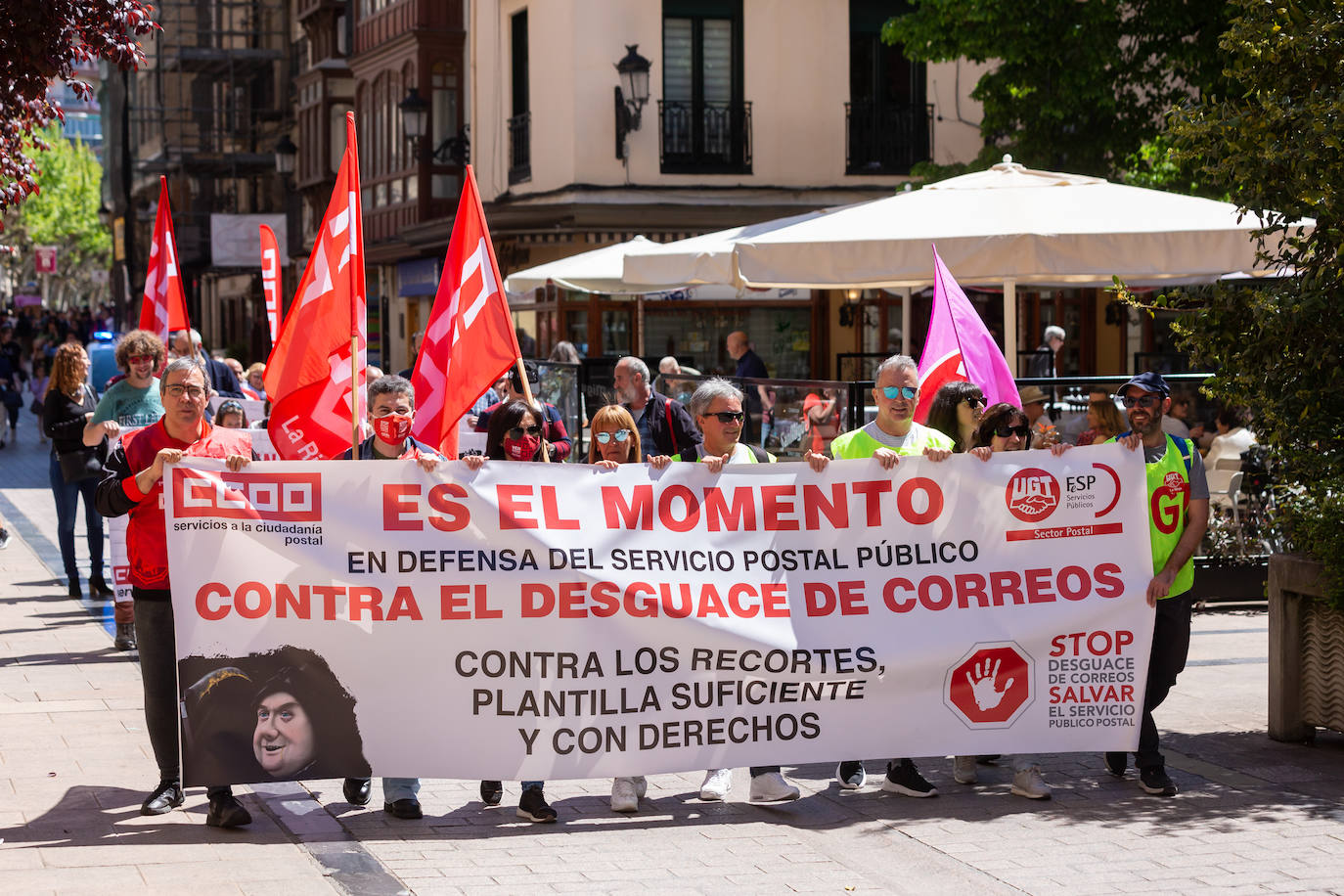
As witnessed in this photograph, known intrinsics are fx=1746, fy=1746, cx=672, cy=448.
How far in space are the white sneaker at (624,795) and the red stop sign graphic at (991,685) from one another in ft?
4.38

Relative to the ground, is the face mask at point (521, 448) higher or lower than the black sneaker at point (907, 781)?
higher

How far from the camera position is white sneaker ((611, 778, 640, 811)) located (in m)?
6.94

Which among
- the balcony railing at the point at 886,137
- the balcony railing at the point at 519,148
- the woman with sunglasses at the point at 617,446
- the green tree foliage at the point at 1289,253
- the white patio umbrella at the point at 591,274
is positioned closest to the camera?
the woman with sunglasses at the point at 617,446

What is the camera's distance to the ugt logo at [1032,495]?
Result: 7309 mm

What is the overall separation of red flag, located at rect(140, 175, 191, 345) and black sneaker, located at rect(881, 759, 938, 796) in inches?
310

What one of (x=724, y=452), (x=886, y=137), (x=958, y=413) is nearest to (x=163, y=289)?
A: (x=724, y=452)

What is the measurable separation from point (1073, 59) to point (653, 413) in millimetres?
10183

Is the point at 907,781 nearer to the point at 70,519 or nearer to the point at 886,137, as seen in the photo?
the point at 70,519

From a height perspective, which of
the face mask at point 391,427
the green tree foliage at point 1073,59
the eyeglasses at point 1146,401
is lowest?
the face mask at point 391,427

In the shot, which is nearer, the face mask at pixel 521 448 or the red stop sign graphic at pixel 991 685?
the red stop sign graphic at pixel 991 685

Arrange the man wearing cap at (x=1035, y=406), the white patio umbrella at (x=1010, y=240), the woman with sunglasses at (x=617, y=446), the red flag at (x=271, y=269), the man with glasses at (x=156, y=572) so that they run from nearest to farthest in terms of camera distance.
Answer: the man with glasses at (x=156, y=572) < the woman with sunglasses at (x=617, y=446) < the white patio umbrella at (x=1010, y=240) < the man wearing cap at (x=1035, y=406) < the red flag at (x=271, y=269)

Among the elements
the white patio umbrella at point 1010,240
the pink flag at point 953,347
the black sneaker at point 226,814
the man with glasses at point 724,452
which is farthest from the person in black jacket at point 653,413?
the black sneaker at point 226,814

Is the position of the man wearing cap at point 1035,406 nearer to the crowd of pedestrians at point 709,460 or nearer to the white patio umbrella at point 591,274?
the crowd of pedestrians at point 709,460

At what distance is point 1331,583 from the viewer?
7926mm
